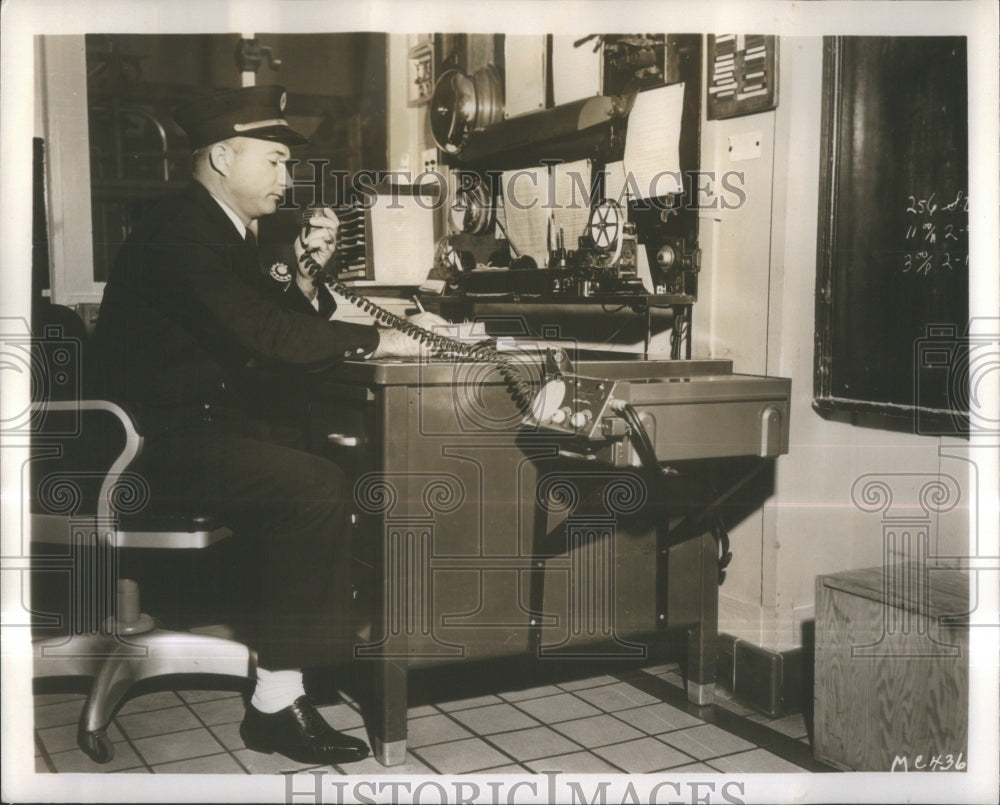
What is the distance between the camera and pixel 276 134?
9.09 ft

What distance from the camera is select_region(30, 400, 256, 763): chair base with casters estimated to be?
261cm

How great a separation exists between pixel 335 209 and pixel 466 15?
1217 millimetres

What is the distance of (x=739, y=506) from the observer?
9.62ft

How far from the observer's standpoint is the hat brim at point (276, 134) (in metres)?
2.74

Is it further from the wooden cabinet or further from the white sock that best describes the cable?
the white sock

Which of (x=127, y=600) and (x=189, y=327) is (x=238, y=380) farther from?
(x=127, y=600)

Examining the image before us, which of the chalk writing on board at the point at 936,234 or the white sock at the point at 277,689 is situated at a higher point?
the chalk writing on board at the point at 936,234

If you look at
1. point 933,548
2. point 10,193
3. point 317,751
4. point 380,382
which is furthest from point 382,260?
point 933,548

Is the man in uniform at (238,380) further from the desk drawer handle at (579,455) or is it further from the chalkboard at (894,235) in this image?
the chalkboard at (894,235)

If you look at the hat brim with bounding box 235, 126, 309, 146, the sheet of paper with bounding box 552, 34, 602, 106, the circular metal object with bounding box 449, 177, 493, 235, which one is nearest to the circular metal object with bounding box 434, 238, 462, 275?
the circular metal object with bounding box 449, 177, 493, 235

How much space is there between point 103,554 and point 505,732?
121 cm

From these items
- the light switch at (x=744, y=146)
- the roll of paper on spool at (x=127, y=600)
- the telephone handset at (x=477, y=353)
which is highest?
the light switch at (x=744, y=146)

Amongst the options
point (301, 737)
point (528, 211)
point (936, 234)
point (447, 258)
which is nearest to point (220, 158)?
point (447, 258)

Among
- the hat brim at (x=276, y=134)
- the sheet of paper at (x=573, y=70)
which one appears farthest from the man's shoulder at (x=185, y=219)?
the sheet of paper at (x=573, y=70)
